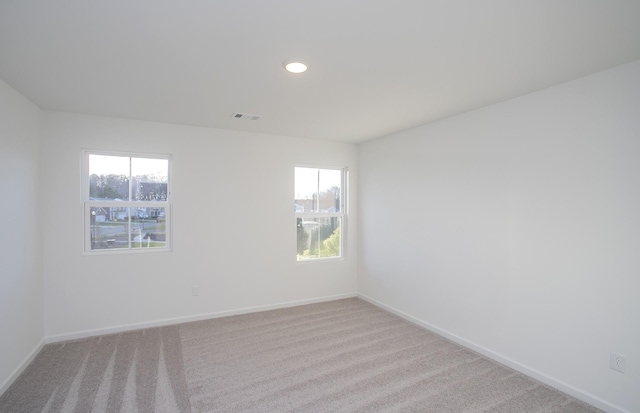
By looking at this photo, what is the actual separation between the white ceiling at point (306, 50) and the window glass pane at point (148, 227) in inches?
48.9

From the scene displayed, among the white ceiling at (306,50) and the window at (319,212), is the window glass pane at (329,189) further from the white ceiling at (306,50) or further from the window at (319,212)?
the white ceiling at (306,50)

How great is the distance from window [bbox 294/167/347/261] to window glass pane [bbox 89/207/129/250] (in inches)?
84.4

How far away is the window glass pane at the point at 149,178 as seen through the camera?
377 centimetres

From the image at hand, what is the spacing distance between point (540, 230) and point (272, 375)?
2.57m

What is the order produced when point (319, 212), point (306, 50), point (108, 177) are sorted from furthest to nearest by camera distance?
point (319, 212) → point (108, 177) → point (306, 50)

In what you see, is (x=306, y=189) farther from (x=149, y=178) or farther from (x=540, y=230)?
(x=540, y=230)

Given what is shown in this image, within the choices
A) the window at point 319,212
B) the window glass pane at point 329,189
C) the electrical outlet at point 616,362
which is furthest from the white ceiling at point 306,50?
the electrical outlet at point 616,362

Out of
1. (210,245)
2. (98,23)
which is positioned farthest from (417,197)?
(98,23)

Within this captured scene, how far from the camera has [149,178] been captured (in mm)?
3840

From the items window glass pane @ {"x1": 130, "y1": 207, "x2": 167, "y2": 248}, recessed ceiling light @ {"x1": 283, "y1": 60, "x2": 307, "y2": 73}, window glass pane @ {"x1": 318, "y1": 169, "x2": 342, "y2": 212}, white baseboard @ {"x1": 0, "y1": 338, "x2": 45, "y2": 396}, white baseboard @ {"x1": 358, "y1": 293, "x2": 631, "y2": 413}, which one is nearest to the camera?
recessed ceiling light @ {"x1": 283, "y1": 60, "x2": 307, "y2": 73}

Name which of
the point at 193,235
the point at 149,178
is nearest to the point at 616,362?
the point at 193,235

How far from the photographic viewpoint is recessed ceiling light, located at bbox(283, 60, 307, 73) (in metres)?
2.18

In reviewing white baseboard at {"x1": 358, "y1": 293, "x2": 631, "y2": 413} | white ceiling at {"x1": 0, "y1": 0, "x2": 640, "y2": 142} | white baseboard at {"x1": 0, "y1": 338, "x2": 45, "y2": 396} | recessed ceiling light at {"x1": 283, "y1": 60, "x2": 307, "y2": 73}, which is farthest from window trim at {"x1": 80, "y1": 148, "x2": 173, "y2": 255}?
white baseboard at {"x1": 358, "y1": 293, "x2": 631, "y2": 413}

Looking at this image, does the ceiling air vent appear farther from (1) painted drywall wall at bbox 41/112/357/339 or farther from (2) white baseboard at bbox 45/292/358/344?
(2) white baseboard at bbox 45/292/358/344
